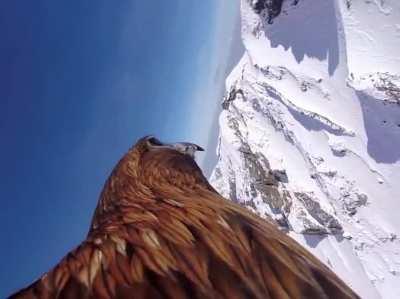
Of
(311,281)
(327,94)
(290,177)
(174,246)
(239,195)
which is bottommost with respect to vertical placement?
(239,195)

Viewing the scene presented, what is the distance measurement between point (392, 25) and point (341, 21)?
3.46m

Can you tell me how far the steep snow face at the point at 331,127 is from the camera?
15.0m

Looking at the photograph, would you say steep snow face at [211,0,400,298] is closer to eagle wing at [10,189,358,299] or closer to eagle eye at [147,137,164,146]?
eagle eye at [147,137,164,146]

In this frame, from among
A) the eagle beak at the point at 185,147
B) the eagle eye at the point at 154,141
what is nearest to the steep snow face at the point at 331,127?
the eagle beak at the point at 185,147

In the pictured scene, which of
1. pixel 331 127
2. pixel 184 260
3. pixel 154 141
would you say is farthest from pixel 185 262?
pixel 331 127

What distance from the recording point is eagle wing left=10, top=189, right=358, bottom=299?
1034 millimetres

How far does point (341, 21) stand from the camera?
56.4 feet

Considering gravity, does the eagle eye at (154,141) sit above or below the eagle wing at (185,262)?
above

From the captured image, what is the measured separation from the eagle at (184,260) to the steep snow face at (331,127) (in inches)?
545

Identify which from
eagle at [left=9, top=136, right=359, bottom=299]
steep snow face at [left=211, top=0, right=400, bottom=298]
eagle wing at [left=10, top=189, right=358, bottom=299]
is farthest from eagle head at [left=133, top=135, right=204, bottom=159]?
steep snow face at [left=211, top=0, right=400, bottom=298]

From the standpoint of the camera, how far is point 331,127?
18.2 m

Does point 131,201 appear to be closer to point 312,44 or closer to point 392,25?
point 392,25

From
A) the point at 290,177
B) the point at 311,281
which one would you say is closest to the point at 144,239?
the point at 311,281

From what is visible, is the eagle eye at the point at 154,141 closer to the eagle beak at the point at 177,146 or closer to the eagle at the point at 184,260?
the eagle beak at the point at 177,146
